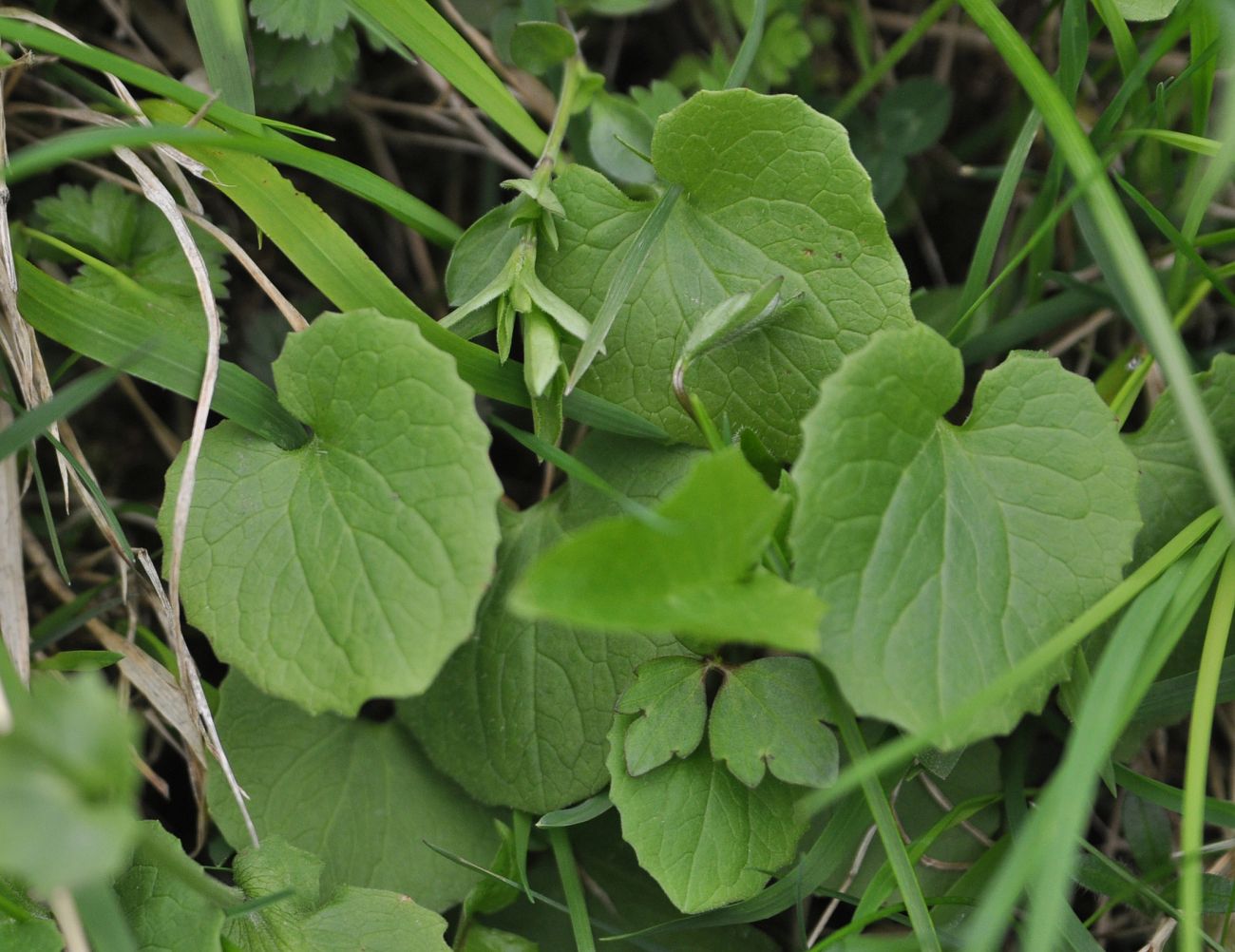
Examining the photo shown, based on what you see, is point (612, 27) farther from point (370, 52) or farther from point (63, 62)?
point (63, 62)

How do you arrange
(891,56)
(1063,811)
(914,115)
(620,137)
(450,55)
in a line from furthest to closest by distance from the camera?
1. (914,115)
2. (891,56)
3. (620,137)
4. (450,55)
5. (1063,811)

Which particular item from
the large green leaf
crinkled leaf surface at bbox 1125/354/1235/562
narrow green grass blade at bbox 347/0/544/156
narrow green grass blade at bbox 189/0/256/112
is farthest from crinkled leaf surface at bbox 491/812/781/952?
narrow green grass blade at bbox 189/0/256/112

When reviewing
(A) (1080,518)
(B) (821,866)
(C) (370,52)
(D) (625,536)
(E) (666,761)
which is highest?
(C) (370,52)

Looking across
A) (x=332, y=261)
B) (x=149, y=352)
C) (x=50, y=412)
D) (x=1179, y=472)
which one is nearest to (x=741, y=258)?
(x=332, y=261)

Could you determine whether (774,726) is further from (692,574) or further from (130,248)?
(130,248)

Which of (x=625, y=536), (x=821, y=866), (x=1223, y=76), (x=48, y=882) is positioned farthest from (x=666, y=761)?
(x=1223, y=76)

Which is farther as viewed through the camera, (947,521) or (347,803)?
(347,803)
